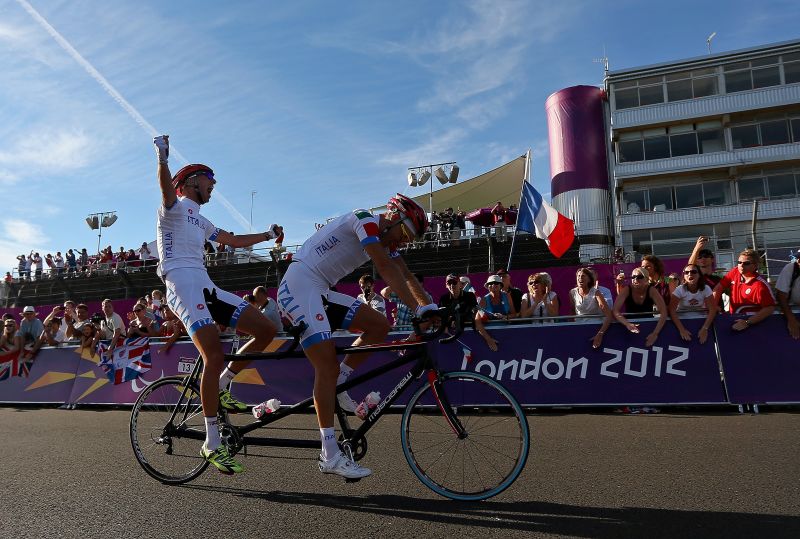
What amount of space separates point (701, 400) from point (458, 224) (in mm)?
16102

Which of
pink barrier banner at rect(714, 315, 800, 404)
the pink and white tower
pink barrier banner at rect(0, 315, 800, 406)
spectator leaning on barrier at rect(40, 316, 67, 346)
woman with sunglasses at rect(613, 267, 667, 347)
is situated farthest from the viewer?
the pink and white tower

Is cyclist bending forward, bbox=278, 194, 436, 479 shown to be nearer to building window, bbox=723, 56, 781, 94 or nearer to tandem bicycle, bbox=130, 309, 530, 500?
tandem bicycle, bbox=130, 309, 530, 500

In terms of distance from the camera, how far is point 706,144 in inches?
1399

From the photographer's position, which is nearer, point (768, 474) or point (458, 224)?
point (768, 474)

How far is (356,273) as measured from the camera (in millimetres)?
20734

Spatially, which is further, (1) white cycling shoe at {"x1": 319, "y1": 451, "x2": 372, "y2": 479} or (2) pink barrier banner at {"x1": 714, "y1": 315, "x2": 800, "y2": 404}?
(2) pink barrier banner at {"x1": 714, "y1": 315, "x2": 800, "y2": 404}

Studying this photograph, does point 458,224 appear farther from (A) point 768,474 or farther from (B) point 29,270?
(B) point 29,270

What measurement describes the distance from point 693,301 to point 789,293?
105cm

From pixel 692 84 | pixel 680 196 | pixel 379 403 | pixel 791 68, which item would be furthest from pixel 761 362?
pixel 791 68

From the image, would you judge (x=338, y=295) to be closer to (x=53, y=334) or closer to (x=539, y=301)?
(x=539, y=301)

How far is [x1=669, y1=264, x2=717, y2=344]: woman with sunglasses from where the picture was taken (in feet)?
23.0

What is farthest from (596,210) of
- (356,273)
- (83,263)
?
(83,263)

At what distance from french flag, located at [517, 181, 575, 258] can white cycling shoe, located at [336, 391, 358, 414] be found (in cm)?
1021

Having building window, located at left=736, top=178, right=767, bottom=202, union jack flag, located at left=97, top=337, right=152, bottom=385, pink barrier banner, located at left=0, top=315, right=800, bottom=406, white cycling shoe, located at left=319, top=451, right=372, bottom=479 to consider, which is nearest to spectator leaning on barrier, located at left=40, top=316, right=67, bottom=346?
union jack flag, located at left=97, top=337, right=152, bottom=385
